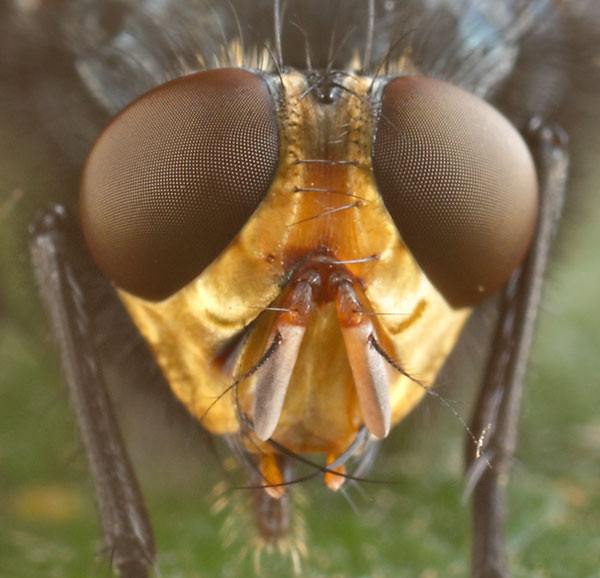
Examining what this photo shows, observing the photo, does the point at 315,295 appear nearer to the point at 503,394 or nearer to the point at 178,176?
the point at 178,176

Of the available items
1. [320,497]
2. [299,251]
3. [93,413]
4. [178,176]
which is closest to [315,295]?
[299,251]

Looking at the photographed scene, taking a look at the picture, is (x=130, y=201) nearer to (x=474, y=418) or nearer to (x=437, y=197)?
(x=437, y=197)

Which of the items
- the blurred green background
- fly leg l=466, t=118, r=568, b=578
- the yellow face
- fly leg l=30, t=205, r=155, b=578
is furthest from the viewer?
the blurred green background

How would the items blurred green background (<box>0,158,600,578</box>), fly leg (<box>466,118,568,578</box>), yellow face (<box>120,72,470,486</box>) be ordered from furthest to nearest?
blurred green background (<box>0,158,600,578</box>) → fly leg (<box>466,118,568,578</box>) → yellow face (<box>120,72,470,486</box>)

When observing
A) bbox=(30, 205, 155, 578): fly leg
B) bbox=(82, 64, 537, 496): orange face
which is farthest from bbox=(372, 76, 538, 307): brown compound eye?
bbox=(30, 205, 155, 578): fly leg

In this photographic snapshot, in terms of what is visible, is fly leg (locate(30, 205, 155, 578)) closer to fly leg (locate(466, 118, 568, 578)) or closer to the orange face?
the orange face

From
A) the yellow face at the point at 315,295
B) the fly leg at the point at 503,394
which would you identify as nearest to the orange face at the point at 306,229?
the yellow face at the point at 315,295

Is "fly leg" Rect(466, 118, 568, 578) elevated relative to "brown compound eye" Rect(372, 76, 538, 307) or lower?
lower

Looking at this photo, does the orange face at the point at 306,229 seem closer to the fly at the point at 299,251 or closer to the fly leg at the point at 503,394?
the fly at the point at 299,251
